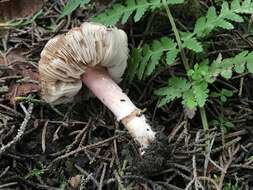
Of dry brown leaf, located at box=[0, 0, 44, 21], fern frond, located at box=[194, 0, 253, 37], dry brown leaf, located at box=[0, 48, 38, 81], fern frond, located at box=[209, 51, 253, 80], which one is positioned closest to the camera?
fern frond, located at box=[209, 51, 253, 80]

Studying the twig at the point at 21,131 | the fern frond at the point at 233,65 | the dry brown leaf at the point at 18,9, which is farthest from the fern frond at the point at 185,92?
the dry brown leaf at the point at 18,9

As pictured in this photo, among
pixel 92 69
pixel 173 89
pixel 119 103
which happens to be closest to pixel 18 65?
pixel 92 69

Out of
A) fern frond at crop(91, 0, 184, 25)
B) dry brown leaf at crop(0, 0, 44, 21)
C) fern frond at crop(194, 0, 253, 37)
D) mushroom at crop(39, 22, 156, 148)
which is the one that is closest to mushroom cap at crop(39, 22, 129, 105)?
mushroom at crop(39, 22, 156, 148)

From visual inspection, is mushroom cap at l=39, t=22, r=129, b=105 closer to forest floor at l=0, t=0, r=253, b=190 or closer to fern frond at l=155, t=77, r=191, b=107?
forest floor at l=0, t=0, r=253, b=190

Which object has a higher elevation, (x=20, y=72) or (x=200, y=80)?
(x=20, y=72)

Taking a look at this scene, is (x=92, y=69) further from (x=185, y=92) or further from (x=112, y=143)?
(x=185, y=92)
